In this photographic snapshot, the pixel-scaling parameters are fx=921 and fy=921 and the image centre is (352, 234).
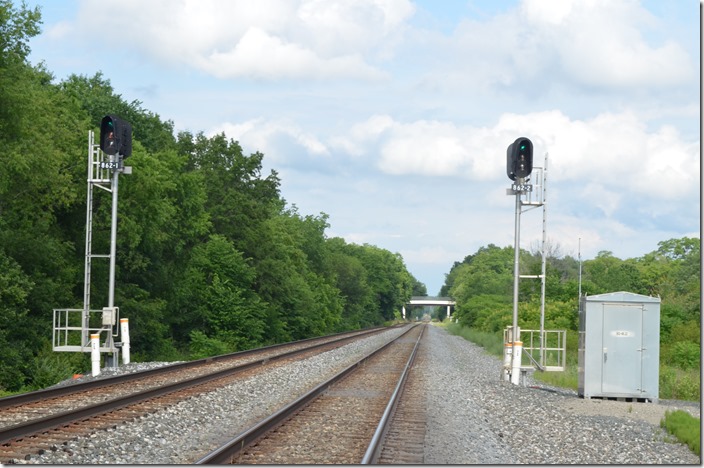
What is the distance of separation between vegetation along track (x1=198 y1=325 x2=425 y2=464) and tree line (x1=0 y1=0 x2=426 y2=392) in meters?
12.6

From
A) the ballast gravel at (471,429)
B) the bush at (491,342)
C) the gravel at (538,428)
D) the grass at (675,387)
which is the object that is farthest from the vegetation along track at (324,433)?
the bush at (491,342)

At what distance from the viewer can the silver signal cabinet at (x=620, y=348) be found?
2128cm

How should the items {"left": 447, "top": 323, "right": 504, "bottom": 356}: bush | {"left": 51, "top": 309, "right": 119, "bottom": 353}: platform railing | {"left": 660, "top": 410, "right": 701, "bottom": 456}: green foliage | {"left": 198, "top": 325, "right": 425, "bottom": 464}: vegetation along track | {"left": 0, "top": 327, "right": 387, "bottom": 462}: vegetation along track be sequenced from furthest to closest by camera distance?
{"left": 447, "top": 323, "right": 504, "bottom": 356}: bush < {"left": 51, "top": 309, "right": 119, "bottom": 353}: platform railing < {"left": 660, "top": 410, "right": 701, "bottom": 456}: green foliage < {"left": 0, "top": 327, "right": 387, "bottom": 462}: vegetation along track < {"left": 198, "top": 325, "right": 425, "bottom": 464}: vegetation along track

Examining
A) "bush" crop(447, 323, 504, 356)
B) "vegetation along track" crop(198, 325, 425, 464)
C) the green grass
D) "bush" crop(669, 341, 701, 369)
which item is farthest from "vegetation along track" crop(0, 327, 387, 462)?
"bush" crop(447, 323, 504, 356)

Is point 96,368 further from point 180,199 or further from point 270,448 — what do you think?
point 180,199

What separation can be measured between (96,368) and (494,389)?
9558mm

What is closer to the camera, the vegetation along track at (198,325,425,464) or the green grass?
the vegetation along track at (198,325,425,464)

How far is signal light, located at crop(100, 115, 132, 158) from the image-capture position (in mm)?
23797

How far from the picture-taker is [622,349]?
2138 cm

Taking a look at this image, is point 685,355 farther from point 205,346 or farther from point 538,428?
point 205,346

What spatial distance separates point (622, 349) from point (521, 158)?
213 inches

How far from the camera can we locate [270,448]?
1150cm

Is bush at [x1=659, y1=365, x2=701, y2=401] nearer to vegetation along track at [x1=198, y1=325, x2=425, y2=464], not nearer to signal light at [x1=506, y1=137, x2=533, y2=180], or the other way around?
signal light at [x1=506, y1=137, x2=533, y2=180]

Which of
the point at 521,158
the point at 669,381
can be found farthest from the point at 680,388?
the point at 521,158
